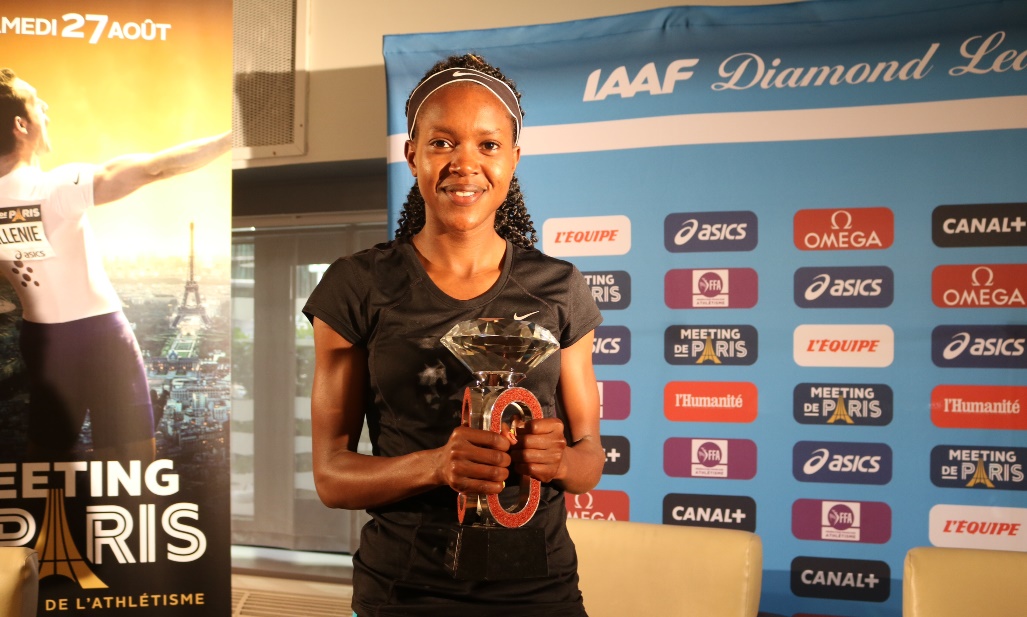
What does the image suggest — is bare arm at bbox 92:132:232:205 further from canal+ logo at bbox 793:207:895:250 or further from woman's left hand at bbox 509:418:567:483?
woman's left hand at bbox 509:418:567:483

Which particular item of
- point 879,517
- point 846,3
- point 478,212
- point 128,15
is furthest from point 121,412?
point 846,3

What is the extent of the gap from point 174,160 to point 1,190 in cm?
59

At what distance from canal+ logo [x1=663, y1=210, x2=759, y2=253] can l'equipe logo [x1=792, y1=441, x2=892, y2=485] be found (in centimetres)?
73

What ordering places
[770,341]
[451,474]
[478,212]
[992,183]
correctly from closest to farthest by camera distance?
[451,474] < [478,212] < [992,183] < [770,341]

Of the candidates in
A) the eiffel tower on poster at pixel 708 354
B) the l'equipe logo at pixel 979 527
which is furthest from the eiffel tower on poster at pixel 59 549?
the l'equipe logo at pixel 979 527

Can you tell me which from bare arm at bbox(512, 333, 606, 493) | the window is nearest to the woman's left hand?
bare arm at bbox(512, 333, 606, 493)

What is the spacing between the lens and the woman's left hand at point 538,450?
1192 millimetres

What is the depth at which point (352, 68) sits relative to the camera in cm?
391

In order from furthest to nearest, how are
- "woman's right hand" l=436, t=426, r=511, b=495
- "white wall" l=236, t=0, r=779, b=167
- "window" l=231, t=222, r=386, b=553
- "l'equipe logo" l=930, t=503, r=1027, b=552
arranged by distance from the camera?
"window" l=231, t=222, r=386, b=553 < "white wall" l=236, t=0, r=779, b=167 < "l'equipe logo" l=930, t=503, r=1027, b=552 < "woman's right hand" l=436, t=426, r=511, b=495

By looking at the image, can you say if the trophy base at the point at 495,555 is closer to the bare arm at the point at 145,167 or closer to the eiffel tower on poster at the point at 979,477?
the eiffel tower on poster at the point at 979,477

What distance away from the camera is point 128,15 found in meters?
3.18

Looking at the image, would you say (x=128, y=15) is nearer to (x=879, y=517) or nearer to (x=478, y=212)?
(x=478, y=212)

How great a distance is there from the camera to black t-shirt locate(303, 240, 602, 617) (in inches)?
49.8

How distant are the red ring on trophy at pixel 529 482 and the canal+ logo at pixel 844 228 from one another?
2.08 meters
